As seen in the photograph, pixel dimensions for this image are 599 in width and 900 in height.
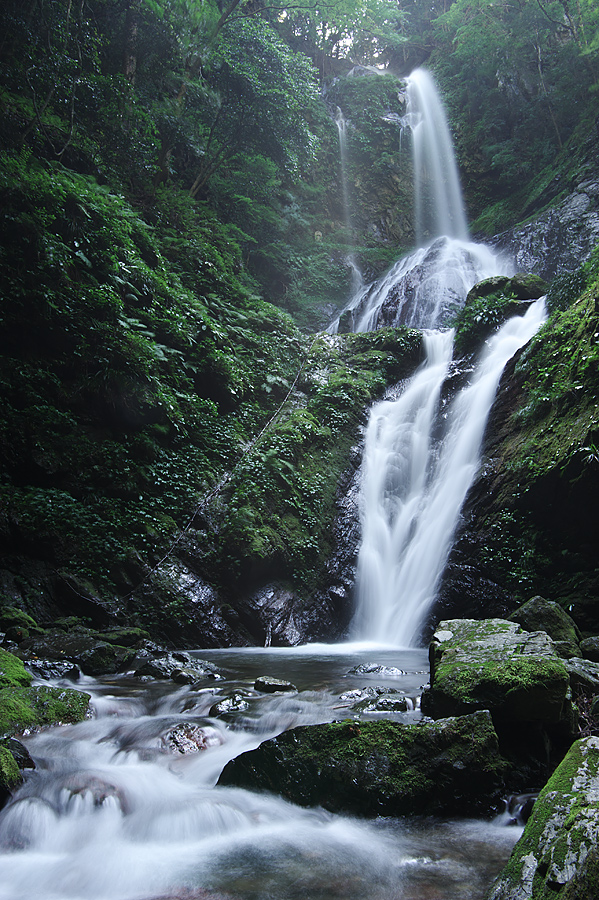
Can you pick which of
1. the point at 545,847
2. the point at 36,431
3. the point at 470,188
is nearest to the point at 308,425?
the point at 36,431

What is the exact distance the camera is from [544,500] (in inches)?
293

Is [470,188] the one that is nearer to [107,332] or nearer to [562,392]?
[562,392]

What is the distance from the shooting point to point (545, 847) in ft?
6.57

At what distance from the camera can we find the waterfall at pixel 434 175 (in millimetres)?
22484

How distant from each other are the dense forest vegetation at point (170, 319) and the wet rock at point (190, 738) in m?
3.44

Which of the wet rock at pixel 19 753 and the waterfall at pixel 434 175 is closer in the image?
the wet rock at pixel 19 753

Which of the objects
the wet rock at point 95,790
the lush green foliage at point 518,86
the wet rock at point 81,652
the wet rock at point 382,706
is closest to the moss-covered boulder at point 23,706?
the wet rock at point 95,790

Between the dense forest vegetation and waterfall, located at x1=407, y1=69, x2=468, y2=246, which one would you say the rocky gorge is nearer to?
the dense forest vegetation

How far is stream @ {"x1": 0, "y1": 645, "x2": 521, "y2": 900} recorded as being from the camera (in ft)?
8.50

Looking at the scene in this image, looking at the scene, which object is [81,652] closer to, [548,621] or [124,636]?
[124,636]

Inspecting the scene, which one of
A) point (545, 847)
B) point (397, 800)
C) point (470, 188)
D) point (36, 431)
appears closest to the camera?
point (545, 847)

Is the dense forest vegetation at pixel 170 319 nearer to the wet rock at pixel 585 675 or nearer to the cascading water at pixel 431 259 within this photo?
the cascading water at pixel 431 259

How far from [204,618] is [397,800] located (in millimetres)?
5180

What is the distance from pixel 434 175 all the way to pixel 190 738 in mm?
25633
